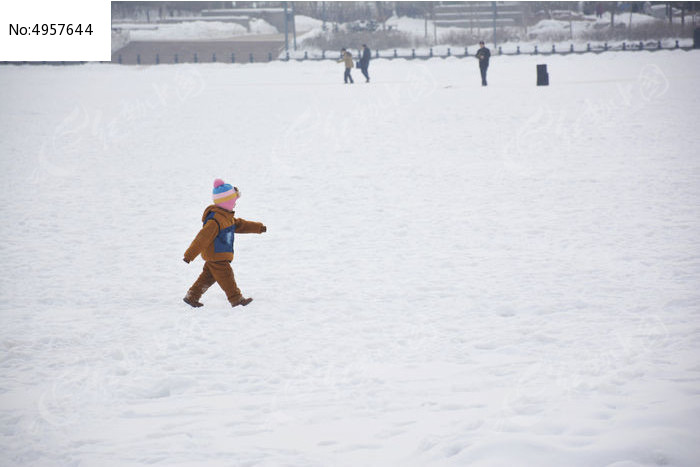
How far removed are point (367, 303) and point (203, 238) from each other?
1.53 m

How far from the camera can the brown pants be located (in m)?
5.86

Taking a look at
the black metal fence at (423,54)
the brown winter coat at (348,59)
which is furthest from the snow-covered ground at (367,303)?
the black metal fence at (423,54)

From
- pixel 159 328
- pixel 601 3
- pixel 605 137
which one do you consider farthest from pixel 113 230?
pixel 601 3

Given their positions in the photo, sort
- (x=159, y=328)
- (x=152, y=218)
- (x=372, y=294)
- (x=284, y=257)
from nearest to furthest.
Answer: (x=159, y=328)
(x=372, y=294)
(x=284, y=257)
(x=152, y=218)

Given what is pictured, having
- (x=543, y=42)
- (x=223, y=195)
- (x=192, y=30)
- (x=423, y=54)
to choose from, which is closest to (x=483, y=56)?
(x=423, y=54)

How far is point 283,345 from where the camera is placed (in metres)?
5.08

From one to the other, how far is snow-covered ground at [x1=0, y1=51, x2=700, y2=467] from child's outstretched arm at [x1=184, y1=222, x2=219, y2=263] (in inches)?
22.5

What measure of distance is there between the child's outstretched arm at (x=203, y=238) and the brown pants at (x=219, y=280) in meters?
0.22

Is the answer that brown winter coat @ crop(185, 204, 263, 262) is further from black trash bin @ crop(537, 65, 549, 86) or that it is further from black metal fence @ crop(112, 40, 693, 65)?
black metal fence @ crop(112, 40, 693, 65)

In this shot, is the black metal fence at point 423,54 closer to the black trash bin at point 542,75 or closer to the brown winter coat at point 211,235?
the black trash bin at point 542,75

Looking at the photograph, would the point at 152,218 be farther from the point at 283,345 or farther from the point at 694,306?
the point at 694,306

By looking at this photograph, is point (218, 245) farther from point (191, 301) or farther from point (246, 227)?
point (191, 301)

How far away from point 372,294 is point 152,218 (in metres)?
4.14

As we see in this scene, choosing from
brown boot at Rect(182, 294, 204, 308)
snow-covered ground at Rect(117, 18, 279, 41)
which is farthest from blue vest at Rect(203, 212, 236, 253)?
snow-covered ground at Rect(117, 18, 279, 41)
